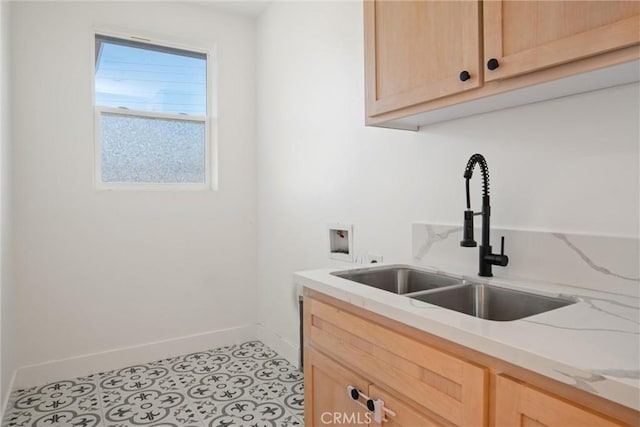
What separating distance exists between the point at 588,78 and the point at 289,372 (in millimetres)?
2355

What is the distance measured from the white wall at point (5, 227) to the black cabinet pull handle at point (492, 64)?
7.55 feet

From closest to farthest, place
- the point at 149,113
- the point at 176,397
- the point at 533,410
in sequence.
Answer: the point at 533,410 < the point at 176,397 < the point at 149,113

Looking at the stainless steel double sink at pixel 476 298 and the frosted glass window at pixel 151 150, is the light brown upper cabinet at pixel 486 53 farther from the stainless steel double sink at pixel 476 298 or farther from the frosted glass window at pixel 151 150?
the frosted glass window at pixel 151 150

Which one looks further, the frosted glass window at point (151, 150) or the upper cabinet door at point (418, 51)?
the frosted glass window at point (151, 150)

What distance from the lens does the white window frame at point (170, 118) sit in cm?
275

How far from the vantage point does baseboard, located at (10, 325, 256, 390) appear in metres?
2.55

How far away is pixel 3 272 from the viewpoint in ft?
6.91

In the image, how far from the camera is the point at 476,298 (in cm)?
133

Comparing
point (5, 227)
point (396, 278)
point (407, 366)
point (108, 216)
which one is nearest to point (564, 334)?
point (407, 366)

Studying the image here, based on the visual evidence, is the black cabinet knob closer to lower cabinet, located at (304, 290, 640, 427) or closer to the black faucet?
lower cabinet, located at (304, 290, 640, 427)

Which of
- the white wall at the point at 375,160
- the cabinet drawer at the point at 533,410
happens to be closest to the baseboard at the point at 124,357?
the white wall at the point at 375,160

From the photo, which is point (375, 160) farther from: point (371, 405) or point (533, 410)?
point (533, 410)

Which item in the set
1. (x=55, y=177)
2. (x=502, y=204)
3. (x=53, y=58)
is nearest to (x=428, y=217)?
(x=502, y=204)

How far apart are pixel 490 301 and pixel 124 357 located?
2591 mm
